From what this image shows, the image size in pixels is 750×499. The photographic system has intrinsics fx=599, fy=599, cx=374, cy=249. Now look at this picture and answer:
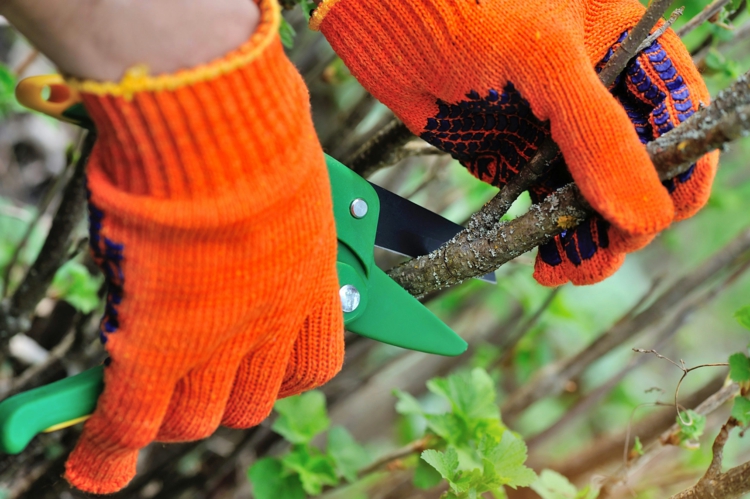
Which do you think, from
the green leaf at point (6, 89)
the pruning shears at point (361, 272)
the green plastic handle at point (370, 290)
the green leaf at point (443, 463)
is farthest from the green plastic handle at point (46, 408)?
the green leaf at point (6, 89)

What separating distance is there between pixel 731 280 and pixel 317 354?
93cm

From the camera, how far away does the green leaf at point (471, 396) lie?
80 centimetres

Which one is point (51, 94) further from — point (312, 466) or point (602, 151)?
point (312, 466)

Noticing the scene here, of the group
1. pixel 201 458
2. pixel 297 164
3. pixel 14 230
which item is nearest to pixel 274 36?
pixel 297 164

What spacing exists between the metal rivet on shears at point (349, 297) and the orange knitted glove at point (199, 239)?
0.05 metres

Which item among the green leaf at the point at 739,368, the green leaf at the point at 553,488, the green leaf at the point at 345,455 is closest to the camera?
the green leaf at the point at 739,368

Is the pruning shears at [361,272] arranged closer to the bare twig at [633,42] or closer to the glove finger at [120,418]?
the glove finger at [120,418]

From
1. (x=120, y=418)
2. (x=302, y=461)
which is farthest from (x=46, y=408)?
(x=302, y=461)

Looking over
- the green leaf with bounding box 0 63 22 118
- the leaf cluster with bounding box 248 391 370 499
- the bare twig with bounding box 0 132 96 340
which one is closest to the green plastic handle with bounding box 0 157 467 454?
the leaf cluster with bounding box 248 391 370 499

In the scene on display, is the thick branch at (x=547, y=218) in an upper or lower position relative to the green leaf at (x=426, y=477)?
upper

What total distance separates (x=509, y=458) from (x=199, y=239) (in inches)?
17.1

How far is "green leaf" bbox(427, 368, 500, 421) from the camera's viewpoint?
80cm

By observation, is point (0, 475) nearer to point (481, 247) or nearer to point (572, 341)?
point (481, 247)

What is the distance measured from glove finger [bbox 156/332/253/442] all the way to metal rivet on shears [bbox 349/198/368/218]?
159 millimetres
